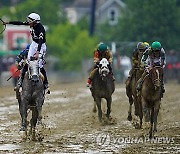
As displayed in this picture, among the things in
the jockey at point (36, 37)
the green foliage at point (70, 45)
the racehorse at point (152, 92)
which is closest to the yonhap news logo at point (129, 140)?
the racehorse at point (152, 92)

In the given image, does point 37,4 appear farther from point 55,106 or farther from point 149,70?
point 149,70

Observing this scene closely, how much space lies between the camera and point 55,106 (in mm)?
26906

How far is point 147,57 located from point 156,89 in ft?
2.60

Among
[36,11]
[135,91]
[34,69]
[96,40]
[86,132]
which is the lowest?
[86,132]

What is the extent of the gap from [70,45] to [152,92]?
53.5 metres

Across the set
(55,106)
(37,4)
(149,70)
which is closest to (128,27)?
(37,4)

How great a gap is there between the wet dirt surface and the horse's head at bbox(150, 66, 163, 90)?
1114 millimetres

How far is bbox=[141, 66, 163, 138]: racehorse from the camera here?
16.9m

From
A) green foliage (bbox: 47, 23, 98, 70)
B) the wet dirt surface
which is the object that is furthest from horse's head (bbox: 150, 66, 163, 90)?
green foliage (bbox: 47, 23, 98, 70)

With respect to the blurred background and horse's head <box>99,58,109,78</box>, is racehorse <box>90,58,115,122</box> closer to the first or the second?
horse's head <box>99,58,109,78</box>

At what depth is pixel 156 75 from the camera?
55.4 ft

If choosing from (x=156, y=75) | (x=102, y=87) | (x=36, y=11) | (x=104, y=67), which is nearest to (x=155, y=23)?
(x=36, y=11)

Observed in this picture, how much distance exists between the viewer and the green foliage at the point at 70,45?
67.2 metres

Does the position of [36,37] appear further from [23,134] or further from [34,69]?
[23,134]
